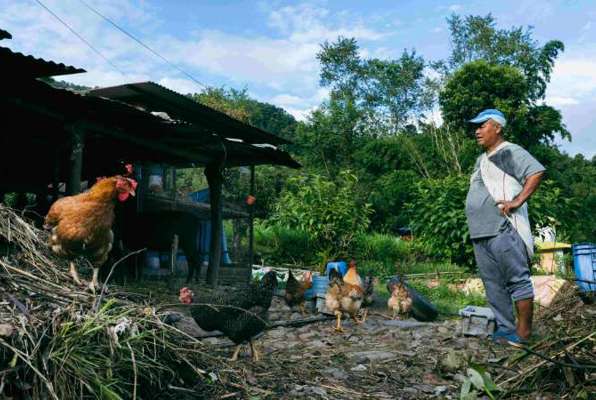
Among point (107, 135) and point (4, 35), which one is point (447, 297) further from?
point (4, 35)

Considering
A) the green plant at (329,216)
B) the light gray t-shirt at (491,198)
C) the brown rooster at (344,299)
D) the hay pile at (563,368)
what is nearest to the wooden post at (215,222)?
the brown rooster at (344,299)

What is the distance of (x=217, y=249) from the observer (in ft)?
35.5

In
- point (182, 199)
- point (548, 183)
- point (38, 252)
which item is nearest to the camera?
point (38, 252)

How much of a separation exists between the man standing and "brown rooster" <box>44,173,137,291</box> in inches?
134

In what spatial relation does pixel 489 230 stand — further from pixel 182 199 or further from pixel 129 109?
pixel 182 199

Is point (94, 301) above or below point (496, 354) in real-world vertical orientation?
above

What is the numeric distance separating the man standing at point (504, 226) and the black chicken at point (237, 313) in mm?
2141

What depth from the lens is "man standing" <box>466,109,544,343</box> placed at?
5301 mm

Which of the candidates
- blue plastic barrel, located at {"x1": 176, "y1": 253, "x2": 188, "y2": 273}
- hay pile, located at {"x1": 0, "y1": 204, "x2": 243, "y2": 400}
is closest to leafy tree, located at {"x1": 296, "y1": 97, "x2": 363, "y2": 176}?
blue plastic barrel, located at {"x1": 176, "y1": 253, "x2": 188, "y2": 273}

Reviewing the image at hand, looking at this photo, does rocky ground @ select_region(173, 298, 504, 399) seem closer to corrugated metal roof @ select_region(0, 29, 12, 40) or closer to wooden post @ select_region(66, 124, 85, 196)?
wooden post @ select_region(66, 124, 85, 196)

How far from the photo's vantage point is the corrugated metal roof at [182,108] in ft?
28.9

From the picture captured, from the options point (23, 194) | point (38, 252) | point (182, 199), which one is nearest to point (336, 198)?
point (182, 199)

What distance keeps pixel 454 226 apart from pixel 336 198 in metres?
3.49

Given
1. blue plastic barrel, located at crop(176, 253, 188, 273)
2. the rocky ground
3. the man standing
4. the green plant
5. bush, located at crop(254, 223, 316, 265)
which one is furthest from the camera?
bush, located at crop(254, 223, 316, 265)
